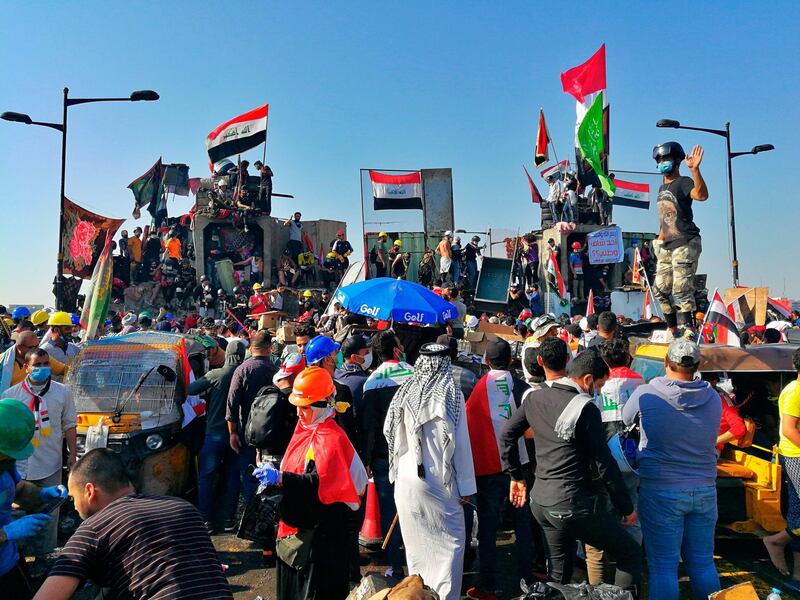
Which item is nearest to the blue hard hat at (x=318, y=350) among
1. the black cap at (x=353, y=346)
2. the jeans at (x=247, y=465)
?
the black cap at (x=353, y=346)

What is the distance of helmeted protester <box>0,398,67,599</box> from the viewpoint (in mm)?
3251

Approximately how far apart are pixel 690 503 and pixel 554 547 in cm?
95

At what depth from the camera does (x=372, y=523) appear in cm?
614

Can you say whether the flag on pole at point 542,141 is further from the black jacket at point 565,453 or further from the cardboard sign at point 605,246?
the black jacket at point 565,453

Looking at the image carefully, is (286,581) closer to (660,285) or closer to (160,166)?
(660,285)

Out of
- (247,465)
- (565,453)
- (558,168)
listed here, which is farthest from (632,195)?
(565,453)

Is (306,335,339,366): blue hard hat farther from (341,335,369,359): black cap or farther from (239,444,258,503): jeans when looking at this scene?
(239,444,258,503): jeans

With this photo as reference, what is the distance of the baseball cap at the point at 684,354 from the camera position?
13.9 feet

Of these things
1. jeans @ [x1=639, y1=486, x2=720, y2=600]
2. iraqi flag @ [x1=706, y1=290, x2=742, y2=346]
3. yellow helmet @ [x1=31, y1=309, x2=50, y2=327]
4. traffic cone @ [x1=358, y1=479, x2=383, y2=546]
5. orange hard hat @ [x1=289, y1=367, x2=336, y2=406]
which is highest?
yellow helmet @ [x1=31, y1=309, x2=50, y2=327]

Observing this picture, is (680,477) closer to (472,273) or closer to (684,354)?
(684,354)

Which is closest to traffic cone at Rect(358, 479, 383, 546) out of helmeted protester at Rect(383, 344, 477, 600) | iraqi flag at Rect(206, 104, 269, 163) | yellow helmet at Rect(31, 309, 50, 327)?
helmeted protester at Rect(383, 344, 477, 600)

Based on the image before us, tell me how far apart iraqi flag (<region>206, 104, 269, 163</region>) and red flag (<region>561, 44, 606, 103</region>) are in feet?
39.6

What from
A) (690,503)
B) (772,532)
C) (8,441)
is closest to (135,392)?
(8,441)

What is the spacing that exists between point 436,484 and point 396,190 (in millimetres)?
20767
